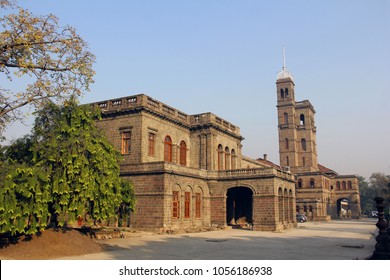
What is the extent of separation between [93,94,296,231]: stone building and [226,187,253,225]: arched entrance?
0.12m

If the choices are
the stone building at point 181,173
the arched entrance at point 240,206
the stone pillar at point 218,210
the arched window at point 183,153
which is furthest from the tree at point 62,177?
the arched entrance at point 240,206

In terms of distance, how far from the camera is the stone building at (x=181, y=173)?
2494 centimetres

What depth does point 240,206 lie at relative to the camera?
114ft

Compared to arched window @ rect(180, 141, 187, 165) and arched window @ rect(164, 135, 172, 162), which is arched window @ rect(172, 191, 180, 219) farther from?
arched window @ rect(180, 141, 187, 165)

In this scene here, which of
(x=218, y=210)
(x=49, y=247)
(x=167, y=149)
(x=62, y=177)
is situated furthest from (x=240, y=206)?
(x=49, y=247)

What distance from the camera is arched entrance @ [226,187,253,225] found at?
3406 cm

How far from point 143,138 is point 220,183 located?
26.1 ft

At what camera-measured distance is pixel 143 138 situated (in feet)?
88.1

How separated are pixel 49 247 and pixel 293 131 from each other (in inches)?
2291

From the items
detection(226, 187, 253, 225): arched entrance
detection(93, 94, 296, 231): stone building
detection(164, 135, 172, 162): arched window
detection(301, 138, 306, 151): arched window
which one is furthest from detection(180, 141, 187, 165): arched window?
detection(301, 138, 306, 151): arched window

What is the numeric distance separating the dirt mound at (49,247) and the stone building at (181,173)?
31.4ft
